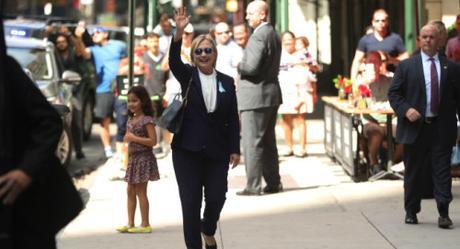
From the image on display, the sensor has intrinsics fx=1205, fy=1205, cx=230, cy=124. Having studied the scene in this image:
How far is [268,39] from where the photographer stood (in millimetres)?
12273

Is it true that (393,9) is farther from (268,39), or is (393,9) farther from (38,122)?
(38,122)

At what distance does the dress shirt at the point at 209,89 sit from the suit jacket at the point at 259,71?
3633mm

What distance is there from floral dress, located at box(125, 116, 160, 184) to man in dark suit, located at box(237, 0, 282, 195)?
2.14 m

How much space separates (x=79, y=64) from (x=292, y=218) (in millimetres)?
9148

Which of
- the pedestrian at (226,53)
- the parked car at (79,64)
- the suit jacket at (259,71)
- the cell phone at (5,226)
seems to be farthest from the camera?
the parked car at (79,64)

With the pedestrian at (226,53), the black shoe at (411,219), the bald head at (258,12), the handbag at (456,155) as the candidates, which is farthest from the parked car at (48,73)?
the black shoe at (411,219)

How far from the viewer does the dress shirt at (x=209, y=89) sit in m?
8.47

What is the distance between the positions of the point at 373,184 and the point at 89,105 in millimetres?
9088

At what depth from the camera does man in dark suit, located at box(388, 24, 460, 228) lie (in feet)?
32.9

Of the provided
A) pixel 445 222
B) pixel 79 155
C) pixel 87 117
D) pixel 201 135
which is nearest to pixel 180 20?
pixel 201 135

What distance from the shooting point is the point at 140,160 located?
10.2 m

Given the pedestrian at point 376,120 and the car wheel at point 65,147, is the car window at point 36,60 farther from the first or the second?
the pedestrian at point 376,120

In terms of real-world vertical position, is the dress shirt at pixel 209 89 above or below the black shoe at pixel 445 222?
above

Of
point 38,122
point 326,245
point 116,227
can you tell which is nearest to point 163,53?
point 116,227
